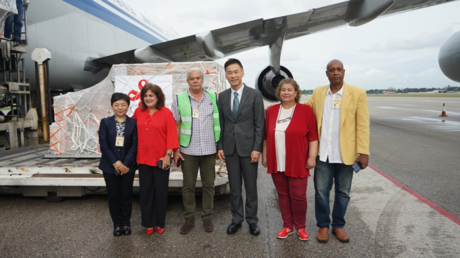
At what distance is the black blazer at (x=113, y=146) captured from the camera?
2965 millimetres

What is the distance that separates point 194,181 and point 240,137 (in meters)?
0.72

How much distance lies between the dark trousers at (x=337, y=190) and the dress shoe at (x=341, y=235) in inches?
1.6

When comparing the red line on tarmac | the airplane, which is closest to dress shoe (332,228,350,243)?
the red line on tarmac

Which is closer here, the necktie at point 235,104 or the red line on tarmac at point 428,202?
the necktie at point 235,104

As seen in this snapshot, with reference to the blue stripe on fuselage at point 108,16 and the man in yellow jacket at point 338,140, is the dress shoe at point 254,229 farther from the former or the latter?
the blue stripe on fuselage at point 108,16

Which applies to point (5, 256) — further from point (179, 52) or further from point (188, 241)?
point (179, 52)

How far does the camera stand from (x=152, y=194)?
313 centimetres

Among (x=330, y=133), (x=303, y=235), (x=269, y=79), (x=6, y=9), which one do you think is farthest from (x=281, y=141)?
(x=269, y=79)

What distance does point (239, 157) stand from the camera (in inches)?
121

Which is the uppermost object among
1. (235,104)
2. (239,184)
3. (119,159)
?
(235,104)

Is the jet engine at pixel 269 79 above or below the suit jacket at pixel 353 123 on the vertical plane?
above

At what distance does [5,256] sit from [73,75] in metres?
6.78

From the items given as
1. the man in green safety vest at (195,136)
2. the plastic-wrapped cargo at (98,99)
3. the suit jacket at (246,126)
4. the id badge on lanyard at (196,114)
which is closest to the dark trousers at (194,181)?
the man in green safety vest at (195,136)

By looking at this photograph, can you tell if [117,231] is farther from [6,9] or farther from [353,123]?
[6,9]
